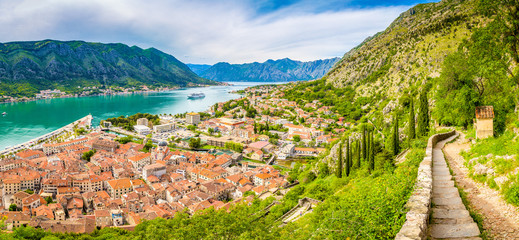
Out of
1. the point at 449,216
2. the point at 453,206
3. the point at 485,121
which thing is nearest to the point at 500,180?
the point at 453,206

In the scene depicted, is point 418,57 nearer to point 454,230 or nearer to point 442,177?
point 442,177

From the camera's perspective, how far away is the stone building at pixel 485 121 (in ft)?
29.0

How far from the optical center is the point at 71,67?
152 meters

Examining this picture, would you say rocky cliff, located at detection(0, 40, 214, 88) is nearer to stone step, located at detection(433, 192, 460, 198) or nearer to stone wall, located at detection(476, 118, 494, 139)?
stone wall, located at detection(476, 118, 494, 139)

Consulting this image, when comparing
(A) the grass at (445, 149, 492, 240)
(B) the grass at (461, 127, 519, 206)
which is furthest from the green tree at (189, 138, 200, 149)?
(A) the grass at (445, 149, 492, 240)

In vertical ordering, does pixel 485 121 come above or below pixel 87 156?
above

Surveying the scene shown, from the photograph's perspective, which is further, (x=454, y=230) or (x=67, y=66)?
(x=67, y=66)

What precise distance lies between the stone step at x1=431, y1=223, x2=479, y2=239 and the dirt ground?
0.34 metres

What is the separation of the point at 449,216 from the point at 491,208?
1.15m

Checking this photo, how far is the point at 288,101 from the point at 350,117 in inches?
1085

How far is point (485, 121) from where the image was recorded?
898 cm

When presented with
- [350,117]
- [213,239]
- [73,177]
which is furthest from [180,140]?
[213,239]

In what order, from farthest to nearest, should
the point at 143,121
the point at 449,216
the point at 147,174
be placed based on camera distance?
1. the point at 143,121
2. the point at 147,174
3. the point at 449,216

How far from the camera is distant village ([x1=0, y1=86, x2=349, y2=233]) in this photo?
21.3 metres
